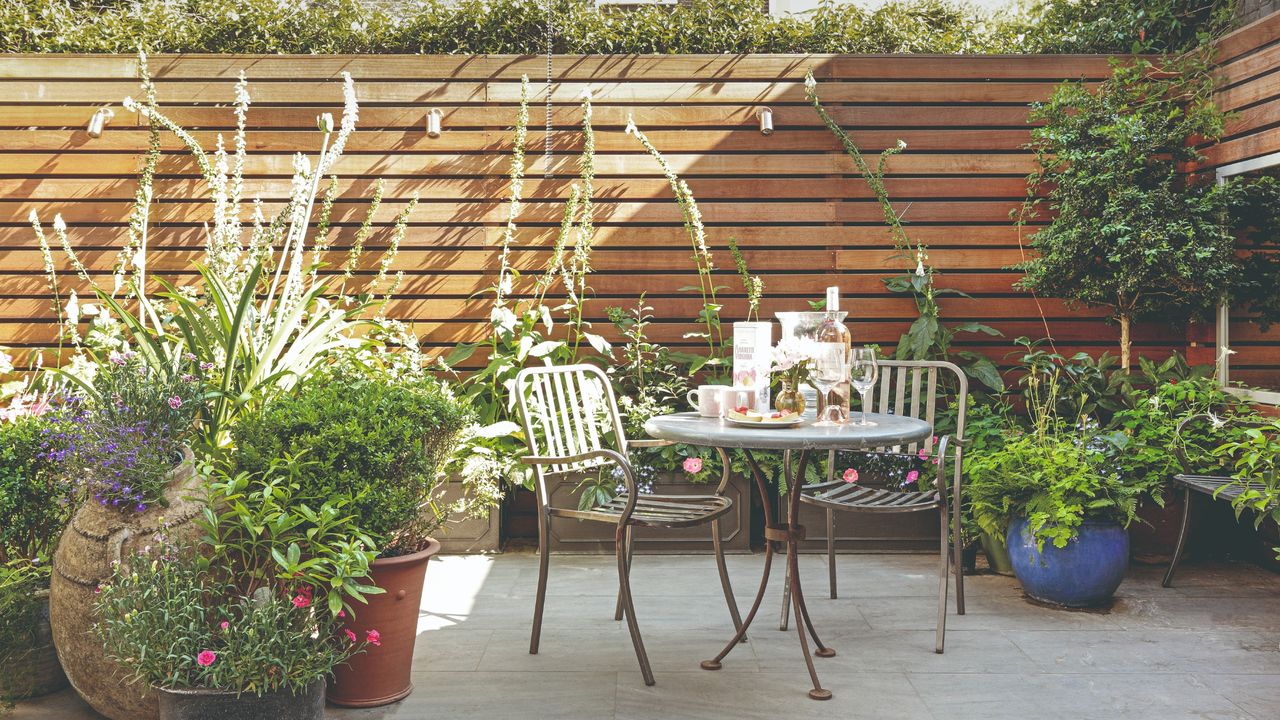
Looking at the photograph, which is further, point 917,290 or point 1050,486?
point 917,290

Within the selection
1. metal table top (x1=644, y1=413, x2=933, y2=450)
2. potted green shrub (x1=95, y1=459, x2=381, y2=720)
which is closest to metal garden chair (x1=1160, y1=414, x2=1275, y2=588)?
metal table top (x1=644, y1=413, x2=933, y2=450)

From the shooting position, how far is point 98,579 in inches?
92.7

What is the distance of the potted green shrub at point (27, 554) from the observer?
2.55 m

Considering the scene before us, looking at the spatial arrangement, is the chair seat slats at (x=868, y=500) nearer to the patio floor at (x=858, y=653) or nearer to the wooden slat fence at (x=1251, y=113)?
the patio floor at (x=858, y=653)

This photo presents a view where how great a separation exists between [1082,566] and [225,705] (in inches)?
121

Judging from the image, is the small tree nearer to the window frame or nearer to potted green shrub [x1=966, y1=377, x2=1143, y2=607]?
the window frame

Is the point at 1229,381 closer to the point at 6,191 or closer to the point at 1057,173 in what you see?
the point at 1057,173

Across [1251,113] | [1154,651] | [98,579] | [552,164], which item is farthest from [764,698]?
[1251,113]

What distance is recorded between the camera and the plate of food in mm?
2639

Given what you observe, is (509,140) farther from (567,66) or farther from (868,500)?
(868,500)

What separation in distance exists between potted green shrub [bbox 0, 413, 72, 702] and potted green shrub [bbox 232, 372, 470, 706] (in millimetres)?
669

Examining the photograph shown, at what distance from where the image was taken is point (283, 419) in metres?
2.49

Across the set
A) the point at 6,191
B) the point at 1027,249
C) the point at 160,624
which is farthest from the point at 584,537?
the point at 6,191

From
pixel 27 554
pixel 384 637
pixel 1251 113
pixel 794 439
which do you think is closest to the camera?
pixel 794 439
